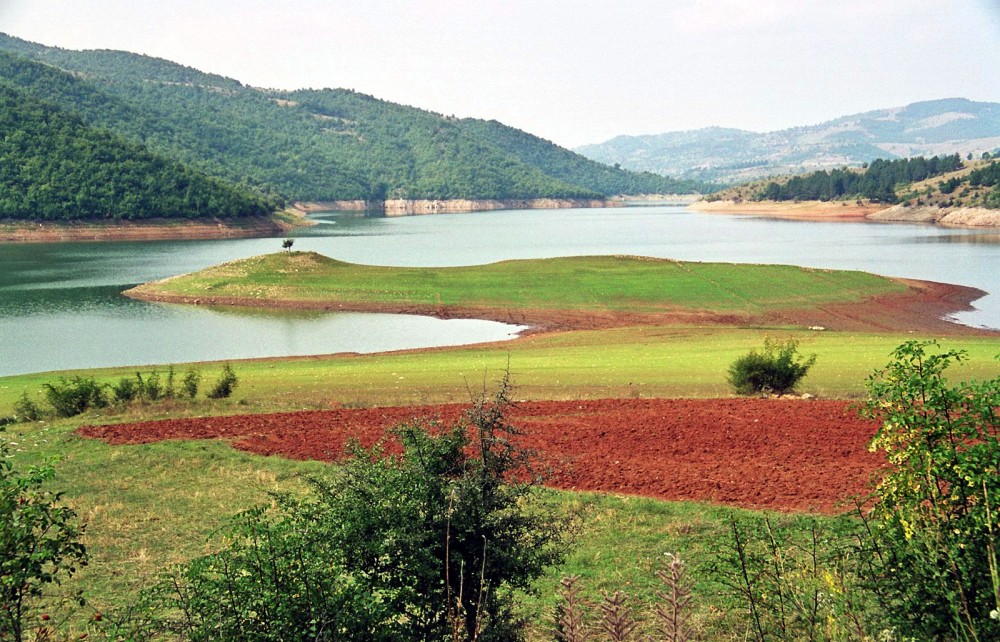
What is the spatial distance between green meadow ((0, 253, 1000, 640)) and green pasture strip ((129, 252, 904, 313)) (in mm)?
252

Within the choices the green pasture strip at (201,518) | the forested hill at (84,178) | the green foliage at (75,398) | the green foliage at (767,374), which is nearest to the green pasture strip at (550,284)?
the green foliage at (767,374)

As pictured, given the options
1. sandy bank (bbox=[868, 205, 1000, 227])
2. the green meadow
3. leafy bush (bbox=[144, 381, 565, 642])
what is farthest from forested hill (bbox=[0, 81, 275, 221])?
sandy bank (bbox=[868, 205, 1000, 227])

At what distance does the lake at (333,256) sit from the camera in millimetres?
49156

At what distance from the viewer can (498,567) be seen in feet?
27.3

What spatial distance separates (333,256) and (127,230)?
159ft

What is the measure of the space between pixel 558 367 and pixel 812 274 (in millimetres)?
44270

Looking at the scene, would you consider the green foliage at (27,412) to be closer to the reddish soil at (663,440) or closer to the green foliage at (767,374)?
the reddish soil at (663,440)

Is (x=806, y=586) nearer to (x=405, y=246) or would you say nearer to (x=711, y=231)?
(x=405, y=246)

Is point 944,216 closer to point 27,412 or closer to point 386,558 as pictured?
point 27,412

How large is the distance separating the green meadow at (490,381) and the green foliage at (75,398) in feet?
3.82

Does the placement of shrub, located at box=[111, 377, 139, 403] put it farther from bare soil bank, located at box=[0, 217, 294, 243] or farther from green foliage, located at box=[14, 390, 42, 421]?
bare soil bank, located at box=[0, 217, 294, 243]

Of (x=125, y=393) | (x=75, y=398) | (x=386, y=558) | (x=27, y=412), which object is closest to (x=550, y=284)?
(x=125, y=393)

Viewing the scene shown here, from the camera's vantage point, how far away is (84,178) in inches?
5369

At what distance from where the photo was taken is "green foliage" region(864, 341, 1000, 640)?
6.26 m
